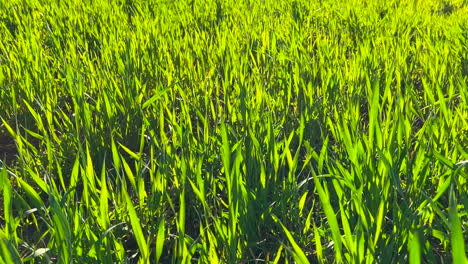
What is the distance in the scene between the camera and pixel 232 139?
1.36 metres

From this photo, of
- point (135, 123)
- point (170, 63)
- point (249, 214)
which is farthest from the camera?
point (170, 63)

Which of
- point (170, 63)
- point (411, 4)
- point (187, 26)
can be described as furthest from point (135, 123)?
point (411, 4)

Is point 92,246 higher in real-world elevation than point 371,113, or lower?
lower

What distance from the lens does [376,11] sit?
3193 mm

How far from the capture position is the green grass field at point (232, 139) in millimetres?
946

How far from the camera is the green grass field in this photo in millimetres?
946

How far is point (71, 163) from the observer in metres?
1.45

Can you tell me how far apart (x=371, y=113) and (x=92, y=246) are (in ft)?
2.28

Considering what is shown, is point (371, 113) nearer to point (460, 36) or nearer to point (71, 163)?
point (71, 163)

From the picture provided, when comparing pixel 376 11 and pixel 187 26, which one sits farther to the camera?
pixel 376 11

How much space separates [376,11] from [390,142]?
2.29m

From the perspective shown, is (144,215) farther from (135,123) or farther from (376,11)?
(376,11)

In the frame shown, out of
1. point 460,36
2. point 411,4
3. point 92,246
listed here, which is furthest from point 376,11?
point 92,246

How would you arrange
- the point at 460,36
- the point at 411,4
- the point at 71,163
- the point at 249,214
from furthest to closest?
the point at 411,4
the point at 460,36
the point at 71,163
the point at 249,214
